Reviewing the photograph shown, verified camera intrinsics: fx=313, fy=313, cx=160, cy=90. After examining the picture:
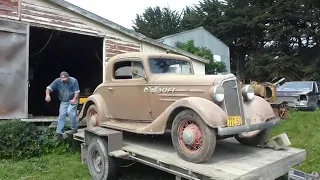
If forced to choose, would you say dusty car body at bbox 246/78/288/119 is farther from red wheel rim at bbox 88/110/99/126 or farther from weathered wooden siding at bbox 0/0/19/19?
weathered wooden siding at bbox 0/0/19/19

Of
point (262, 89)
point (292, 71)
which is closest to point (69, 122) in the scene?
point (262, 89)

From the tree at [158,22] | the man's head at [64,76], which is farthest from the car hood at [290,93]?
the tree at [158,22]

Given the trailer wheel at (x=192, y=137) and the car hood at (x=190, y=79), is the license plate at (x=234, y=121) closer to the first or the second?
the trailer wheel at (x=192, y=137)

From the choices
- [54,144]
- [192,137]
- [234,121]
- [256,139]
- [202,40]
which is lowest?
[54,144]

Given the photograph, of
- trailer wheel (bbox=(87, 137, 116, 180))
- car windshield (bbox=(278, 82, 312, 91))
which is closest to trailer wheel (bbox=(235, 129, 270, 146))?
trailer wheel (bbox=(87, 137, 116, 180))

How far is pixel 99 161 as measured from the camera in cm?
555

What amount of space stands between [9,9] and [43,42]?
5.38m

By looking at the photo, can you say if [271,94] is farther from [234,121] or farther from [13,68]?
[13,68]

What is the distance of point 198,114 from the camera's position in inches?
164

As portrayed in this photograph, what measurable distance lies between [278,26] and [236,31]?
17.5 feet

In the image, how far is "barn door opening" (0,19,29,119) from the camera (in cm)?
740

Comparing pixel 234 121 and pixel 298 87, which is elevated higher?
pixel 298 87

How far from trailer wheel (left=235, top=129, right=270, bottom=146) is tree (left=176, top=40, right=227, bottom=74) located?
1537cm

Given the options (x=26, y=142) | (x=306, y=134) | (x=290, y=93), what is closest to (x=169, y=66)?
(x=26, y=142)
